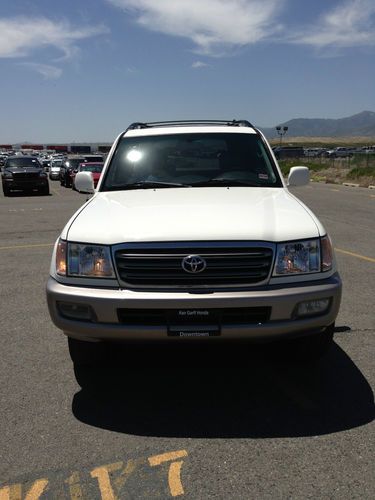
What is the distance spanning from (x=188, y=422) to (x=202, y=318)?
651 millimetres

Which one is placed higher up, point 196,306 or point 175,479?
point 196,306

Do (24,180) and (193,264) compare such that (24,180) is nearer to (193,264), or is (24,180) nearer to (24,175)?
(24,175)

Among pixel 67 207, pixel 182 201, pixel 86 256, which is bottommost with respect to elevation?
pixel 67 207

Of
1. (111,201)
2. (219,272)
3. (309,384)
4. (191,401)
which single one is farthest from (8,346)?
(309,384)

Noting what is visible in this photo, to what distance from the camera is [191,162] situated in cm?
484

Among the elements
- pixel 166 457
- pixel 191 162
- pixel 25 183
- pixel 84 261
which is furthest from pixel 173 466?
pixel 25 183

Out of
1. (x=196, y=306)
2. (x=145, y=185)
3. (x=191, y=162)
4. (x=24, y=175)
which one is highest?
(x=191, y=162)

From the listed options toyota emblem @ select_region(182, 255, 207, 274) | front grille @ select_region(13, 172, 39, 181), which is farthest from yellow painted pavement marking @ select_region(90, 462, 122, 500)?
front grille @ select_region(13, 172, 39, 181)

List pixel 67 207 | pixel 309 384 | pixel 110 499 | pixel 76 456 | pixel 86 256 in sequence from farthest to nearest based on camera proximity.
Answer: pixel 67 207, pixel 309 384, pixel 86 256, pixel 76 456, pixel 110 499

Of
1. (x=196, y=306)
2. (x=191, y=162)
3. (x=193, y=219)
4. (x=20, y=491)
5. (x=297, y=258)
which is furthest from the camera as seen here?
(x=191, y=162)

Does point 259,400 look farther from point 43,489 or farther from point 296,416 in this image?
point 43,489

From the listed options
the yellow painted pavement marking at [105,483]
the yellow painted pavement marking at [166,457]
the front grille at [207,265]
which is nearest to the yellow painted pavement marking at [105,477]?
the yellow painted pavement marking at [105,483]

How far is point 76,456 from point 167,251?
4.20ft

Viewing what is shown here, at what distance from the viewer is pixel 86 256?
3.33 meters
